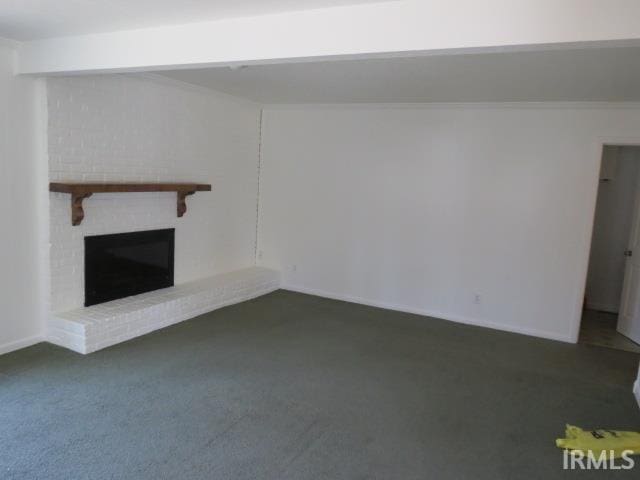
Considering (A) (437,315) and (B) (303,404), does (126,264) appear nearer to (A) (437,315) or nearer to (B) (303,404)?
(B) (303,404)

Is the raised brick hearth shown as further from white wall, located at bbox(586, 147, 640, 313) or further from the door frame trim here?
white wall, located at bbox(586, 147, 640, 313)

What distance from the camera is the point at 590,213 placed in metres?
4.68

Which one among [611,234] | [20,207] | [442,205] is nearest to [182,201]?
[20,207]

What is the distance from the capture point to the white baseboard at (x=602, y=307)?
6302 mm

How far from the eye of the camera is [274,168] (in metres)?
6.29

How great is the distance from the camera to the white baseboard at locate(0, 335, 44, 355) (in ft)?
12.1

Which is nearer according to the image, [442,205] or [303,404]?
[303,404]

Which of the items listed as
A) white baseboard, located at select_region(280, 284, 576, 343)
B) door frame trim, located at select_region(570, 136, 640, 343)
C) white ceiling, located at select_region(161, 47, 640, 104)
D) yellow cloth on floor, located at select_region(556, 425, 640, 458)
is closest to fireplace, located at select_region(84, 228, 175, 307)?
white ceiling, located at select_region(161, 47, 640, 104)

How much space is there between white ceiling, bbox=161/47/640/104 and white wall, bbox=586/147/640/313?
215 cm

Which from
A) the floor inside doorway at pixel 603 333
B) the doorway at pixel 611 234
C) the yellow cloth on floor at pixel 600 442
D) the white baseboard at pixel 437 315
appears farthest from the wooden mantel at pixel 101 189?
the doorway at pixel 611 234

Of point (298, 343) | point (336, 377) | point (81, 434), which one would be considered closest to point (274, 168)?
point (298, 343)

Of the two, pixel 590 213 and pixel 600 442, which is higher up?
pixel 590 213

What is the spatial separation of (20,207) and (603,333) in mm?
5938

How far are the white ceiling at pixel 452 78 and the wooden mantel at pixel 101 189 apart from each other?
1.09 m
